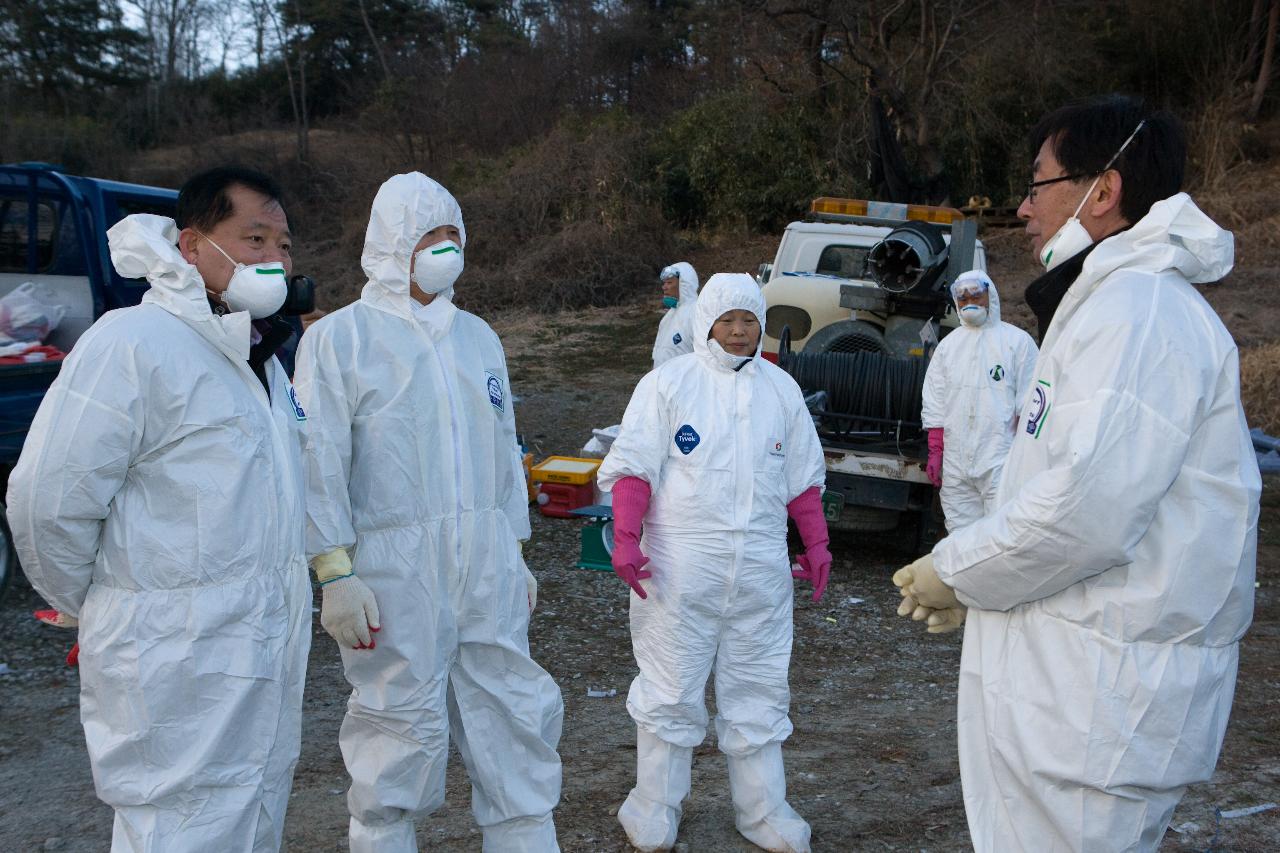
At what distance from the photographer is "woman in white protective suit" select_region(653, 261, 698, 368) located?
8.62 m

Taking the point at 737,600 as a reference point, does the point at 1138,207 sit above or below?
above

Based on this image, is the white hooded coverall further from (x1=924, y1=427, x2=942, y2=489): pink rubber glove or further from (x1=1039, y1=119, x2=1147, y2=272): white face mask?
(x1=924, y1=427, x2=942, y2=489): pink rubber glove

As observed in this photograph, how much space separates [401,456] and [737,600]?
1168mm

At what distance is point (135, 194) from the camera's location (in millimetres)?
7223

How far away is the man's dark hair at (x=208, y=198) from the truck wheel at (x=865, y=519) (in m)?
4.83

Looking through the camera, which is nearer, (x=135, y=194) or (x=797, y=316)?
(x=135, y=194)

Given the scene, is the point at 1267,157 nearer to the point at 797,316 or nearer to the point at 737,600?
the point at 797,316

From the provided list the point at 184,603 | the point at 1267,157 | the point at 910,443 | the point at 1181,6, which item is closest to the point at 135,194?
the point at 910,443

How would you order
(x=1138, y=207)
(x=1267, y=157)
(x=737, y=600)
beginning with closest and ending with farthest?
(x=1138, y=207), (x=737, y=600), (x=1267, y=157)

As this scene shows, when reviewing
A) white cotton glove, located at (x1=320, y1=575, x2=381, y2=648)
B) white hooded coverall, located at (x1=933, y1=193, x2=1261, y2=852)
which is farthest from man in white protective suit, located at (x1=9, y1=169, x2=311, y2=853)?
white hooded coverall, located at (x1=933, y1=193, x2=1261, y2=852)

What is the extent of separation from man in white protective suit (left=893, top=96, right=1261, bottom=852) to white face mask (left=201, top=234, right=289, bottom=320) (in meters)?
1.59

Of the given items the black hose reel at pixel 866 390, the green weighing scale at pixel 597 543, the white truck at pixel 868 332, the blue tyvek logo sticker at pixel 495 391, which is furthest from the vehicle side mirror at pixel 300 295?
the black hose reel at pixel 866 390

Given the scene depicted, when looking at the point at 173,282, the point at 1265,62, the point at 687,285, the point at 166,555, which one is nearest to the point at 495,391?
the point at 173,282

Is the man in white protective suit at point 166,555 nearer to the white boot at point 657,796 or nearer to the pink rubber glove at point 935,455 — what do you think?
the white boot at point 657,796
